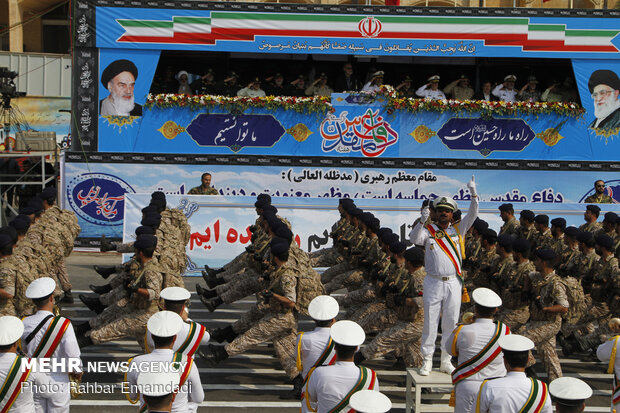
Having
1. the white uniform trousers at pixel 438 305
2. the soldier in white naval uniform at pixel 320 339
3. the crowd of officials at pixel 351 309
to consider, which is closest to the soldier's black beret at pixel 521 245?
the crowd of officials at pixel 351 309

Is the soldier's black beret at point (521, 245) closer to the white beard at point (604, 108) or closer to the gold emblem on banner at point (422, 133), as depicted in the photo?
the gold emblem on banner at point (422, 133)

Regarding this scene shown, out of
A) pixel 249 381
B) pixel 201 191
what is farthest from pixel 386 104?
pixel 249 381

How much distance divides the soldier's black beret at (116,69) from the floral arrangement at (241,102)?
31.0 inches

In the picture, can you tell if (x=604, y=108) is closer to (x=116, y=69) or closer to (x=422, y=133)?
(x=422, y=133)

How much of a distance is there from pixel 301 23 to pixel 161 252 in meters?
9.77

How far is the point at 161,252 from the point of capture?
33.8ft

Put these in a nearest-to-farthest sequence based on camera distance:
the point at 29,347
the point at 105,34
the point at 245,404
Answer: the point at 29,347 → the point at 245,404 → the point at 105,34

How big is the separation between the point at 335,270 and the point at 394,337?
4.21m

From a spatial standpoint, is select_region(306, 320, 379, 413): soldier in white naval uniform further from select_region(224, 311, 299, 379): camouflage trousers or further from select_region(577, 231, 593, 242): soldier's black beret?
select_region(577, 231, 593, 242): soldier's black beret

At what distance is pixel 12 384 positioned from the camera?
604 centimetres

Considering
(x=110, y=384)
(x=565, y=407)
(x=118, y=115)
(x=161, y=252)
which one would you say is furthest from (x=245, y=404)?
(x=118, y=115)

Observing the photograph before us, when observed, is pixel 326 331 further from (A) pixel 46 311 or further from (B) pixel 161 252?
(B) pixel 161 252

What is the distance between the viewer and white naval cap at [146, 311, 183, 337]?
5871 mm

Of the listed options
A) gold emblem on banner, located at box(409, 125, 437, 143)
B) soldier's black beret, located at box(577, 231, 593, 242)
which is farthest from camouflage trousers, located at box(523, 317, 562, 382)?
gold emblem on banner, located at box(409, 125, 437, 143)
